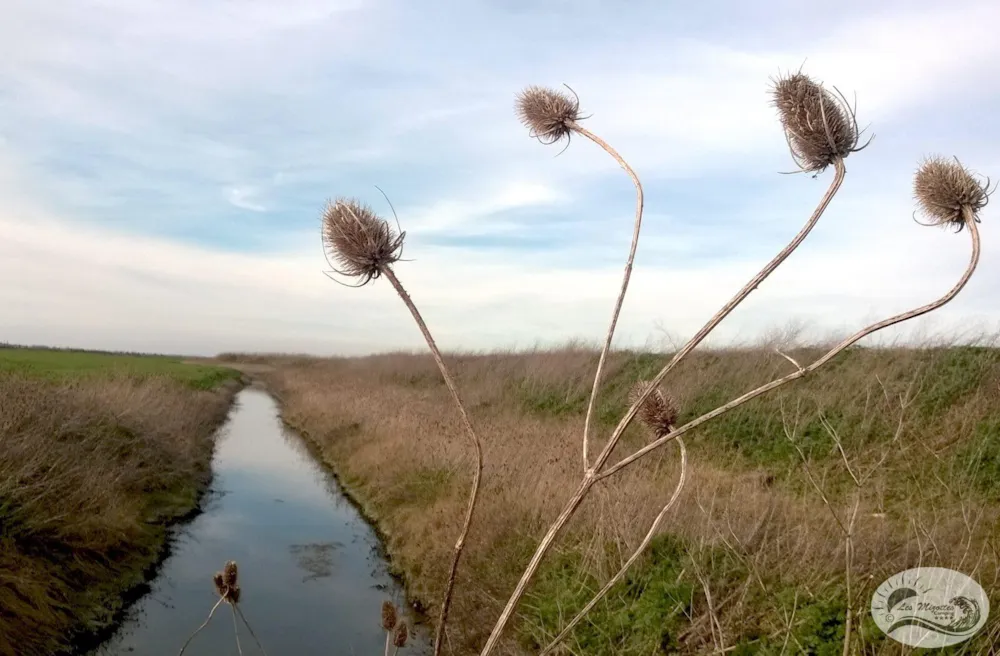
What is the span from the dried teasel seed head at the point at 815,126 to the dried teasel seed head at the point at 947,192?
0.37 meters

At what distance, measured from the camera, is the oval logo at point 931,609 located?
3.63m

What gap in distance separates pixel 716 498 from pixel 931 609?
4.13m

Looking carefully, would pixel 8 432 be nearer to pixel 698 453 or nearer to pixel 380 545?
pixel 380 545

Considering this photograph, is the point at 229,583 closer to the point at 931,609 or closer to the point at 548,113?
the point at 548,113

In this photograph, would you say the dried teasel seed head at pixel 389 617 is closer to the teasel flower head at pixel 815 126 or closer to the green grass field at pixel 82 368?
the teasel flower head at pixel 815 126

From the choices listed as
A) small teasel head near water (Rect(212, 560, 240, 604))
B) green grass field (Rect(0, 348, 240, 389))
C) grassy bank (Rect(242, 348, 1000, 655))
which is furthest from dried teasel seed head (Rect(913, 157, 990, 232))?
green grass field (Rect(0, 348, 240, 389))

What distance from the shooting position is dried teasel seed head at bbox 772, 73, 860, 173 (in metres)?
1.81

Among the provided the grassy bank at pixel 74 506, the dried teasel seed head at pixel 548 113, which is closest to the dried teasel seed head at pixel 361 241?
the dried teasel seed head at pixel 548 113

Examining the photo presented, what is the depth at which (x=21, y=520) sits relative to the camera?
7.56m

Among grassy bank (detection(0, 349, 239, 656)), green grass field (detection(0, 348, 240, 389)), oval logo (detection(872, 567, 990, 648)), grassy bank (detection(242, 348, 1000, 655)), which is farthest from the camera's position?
green grass field (detection(0, 348, 240, 389))

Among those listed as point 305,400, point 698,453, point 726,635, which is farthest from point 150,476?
point 305,400

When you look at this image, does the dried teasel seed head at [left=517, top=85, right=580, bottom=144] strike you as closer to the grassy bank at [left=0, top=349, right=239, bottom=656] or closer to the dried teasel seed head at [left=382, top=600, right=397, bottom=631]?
the dried teasel seed head at [left=382, top=600, right=397, bottom=631]

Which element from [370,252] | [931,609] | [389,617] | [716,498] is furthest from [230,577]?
[716,498]

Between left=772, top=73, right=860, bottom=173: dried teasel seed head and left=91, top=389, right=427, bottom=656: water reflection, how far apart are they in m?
7.17
